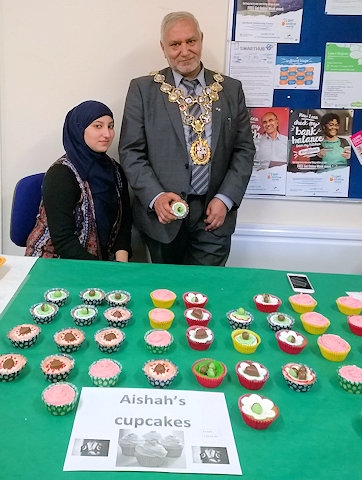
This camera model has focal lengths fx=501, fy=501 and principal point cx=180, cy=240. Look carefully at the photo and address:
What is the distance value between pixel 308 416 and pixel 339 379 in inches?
6.4

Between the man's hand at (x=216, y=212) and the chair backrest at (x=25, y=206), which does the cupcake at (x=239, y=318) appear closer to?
the man's hand at (x=216, y=212)

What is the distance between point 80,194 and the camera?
2.20 m

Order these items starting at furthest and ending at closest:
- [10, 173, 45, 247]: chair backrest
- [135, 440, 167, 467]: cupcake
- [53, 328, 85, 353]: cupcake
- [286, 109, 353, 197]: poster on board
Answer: [286, 109, 353, 197]: poster on board → [10, 173, 45, 247]: chair backrest → [53, 328, 85, 353]: cupcake → [135, 440, 167, 467]: cupcake

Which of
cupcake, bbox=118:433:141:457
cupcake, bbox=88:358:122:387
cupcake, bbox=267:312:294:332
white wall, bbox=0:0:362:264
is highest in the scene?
white wall, bbox=0:0:362:264

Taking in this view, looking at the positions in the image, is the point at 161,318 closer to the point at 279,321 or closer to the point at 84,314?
the point at 84,314

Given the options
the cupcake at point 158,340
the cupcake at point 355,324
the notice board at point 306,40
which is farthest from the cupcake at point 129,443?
the notice board at point 306,40

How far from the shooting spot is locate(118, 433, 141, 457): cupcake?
993mm

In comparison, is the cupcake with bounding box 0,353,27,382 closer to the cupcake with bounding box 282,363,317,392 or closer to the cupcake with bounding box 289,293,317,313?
the cupcake with bounding box 282,363,317,392

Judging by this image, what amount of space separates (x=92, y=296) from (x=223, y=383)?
529 millimetres

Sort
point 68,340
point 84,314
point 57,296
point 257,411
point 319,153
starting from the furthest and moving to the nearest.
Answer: point 319,153
point 57,296
point 84,314
point 68,340
point 257,411

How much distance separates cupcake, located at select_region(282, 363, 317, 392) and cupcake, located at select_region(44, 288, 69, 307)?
0.69 metres

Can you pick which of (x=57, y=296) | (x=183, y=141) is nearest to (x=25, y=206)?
(x=183, y=141)

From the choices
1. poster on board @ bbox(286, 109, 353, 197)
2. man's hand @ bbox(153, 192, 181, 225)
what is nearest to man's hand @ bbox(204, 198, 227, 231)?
man's hand @ bbox(153, 192, 181, 225)

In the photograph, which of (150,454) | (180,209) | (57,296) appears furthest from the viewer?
(180,209)
